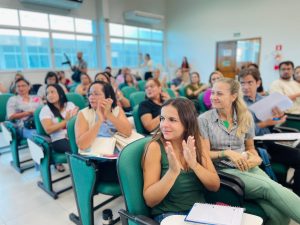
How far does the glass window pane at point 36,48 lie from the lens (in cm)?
638

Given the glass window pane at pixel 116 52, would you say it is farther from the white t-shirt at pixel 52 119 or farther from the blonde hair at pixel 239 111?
the blonde hair at pixel 239 111

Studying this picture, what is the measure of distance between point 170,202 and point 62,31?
7.11 meters

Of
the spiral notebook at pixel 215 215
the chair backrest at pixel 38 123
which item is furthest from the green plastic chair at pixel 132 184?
the chair backrest at pixel 38 123

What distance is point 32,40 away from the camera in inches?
254

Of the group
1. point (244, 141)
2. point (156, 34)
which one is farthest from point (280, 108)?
point (156, 34)

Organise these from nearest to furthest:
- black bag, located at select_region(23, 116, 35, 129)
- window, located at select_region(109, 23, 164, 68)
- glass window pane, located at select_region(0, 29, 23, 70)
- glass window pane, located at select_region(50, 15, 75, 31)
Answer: black bag, located at select_region(23, 116, 35, 129), glass window pane, located at select_region(0, 29, 23, 70), glass window pane, located at select_region(50, 15, 75, 31), window, located at select_region(109, 23, 164, 68)

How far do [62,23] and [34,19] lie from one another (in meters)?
0.82

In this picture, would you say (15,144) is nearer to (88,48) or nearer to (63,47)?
(63,47)

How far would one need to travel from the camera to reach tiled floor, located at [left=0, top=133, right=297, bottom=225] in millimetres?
1984

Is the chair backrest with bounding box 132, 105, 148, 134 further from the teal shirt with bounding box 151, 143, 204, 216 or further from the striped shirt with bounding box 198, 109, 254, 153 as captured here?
the teal shirt with bounding box 151, 143, 204, 216

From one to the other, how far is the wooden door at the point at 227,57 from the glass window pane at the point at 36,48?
5.86 m

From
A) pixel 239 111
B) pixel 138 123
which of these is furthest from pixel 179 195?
pixel 138 123

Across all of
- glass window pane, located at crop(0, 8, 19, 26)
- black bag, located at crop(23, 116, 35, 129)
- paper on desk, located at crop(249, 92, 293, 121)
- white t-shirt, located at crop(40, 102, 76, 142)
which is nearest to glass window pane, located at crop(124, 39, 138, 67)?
glass window pane, located at crop(0, 8, 19, 26)

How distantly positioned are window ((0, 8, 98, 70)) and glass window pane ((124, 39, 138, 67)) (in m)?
1.41
